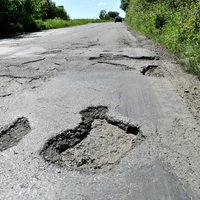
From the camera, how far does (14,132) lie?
10.6 ft

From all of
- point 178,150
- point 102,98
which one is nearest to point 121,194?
point 178,150

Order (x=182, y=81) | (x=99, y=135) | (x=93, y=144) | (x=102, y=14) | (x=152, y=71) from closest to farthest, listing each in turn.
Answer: (x=93, y=144) → (x=99, y=135) → (x=182, y=81) → (x=152, y=71) → (x=102, y=14)

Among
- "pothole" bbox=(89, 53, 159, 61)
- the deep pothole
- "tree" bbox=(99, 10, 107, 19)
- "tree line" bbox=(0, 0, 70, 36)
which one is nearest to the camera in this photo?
the deep pothole

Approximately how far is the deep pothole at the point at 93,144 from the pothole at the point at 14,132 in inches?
13.4

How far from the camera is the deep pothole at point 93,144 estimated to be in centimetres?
263

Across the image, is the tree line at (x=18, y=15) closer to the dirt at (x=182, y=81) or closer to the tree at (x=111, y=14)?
the dirt at (x=182, y=81)

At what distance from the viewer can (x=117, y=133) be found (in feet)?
10.5

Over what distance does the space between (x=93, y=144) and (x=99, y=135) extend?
21cm

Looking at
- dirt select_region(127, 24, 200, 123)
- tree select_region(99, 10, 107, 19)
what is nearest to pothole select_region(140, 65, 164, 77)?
dirt select_region(127, 24, 200, 123)

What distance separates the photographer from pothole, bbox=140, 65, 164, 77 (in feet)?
19.1

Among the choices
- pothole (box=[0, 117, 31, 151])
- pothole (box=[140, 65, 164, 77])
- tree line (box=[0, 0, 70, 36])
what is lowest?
tree line (box=[0, 0, 70, 36])

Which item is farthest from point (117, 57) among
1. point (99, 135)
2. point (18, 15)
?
point (18, 15)

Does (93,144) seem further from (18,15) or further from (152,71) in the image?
(18,15)

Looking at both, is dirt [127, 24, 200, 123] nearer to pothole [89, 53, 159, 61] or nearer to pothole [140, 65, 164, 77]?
pothole [140, 65, 164, 77]
